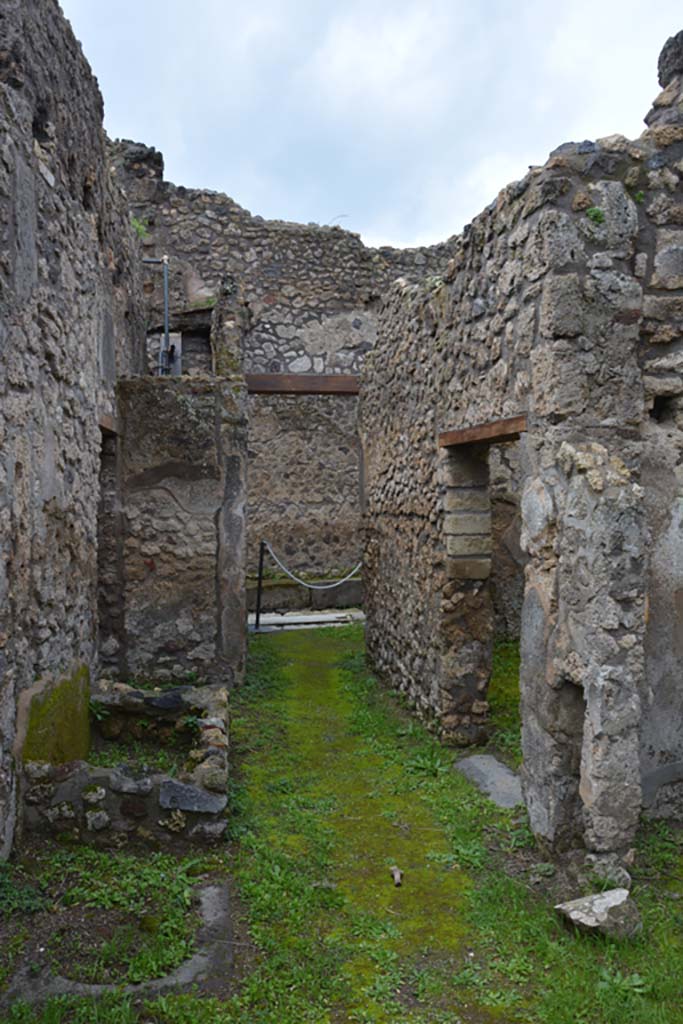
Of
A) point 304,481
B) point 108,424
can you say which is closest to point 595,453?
point 108,424

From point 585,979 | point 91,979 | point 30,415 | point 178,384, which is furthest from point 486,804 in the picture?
point 178,384

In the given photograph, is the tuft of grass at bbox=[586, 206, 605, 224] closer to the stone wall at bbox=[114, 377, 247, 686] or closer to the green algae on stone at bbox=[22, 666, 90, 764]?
the green algae on stone at bbox=[22, 666, 90, 764]

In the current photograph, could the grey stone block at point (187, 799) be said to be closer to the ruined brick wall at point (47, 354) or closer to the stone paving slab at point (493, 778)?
the ruined brick wall at point (47, 354)

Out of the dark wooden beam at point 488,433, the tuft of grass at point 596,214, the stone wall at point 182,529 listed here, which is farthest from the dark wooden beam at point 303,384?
the tuft of grass at point 596,214

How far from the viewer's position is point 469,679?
18.6 feet

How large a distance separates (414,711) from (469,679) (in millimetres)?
932

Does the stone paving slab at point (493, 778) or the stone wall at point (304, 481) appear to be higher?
the stone wall at point (304, 481)

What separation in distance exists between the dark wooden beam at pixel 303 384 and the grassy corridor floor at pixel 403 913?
5.05 m

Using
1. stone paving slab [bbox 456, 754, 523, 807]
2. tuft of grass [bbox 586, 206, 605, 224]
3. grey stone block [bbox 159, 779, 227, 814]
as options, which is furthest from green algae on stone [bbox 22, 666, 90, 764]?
tuft of grass [bbox 586, 206, 605, 224]

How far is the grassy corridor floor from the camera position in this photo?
2807 mm

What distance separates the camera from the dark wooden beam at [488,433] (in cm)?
425

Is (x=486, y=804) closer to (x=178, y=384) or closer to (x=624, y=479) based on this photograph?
(x=624, y=479)

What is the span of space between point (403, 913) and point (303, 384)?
717cm

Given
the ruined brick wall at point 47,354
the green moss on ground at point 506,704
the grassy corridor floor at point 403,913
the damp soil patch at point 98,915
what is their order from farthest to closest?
the green moss on ground at point 506,704 → the ruined brick wall at point 47,354 → the damp soil patch at point 98,915 → the grassy corridor floor at point 403,913
